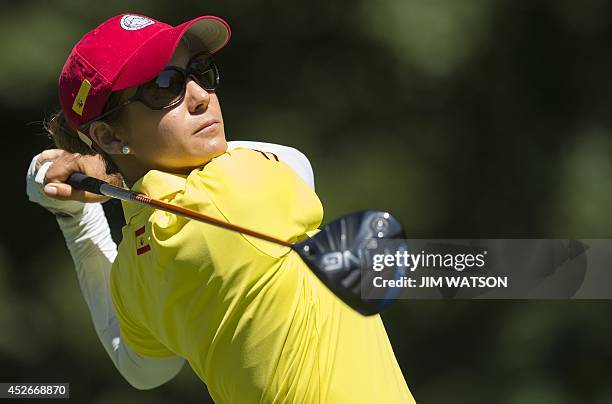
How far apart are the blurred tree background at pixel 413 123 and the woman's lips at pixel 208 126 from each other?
2.15 meters

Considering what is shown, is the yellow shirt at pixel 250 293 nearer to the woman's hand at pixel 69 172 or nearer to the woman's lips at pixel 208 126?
the woman's lips at pixel 208 126

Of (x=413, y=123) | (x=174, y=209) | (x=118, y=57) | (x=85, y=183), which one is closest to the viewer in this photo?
(x=174, y=209)

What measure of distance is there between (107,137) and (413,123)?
2.31m

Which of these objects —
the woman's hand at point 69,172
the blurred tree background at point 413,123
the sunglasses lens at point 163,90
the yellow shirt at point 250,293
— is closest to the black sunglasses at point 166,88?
the sunglasses lens at point 163,90

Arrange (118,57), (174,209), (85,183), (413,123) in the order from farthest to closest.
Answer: (413,123) → (85,183) → (118,57) → (174,209)

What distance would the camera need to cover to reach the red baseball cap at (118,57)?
1443 mm

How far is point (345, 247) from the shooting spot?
1371 mm

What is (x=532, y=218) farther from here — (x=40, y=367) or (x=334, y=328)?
(x=334, y=328)

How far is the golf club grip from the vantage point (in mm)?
1595

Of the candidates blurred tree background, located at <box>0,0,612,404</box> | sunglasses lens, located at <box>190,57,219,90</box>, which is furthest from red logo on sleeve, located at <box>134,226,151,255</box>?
blurred tree background, located at <box>0,0,612,404</box>

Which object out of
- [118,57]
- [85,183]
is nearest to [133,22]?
[118,57]

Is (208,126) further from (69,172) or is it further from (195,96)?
(69,172)

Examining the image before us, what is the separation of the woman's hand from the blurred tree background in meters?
1.94

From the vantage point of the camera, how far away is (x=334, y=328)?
4.75 feet
